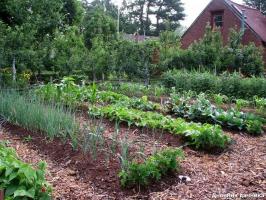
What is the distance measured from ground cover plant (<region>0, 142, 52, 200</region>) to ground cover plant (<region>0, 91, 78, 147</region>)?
1545mm

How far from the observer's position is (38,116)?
5.33 m

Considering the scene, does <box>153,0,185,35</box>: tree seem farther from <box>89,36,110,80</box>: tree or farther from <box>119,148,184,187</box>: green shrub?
<box>119,148,184,187</box>: green shrub

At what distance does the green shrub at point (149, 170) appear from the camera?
11.4ft

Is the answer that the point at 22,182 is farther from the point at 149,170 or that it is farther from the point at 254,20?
the point at 254,20

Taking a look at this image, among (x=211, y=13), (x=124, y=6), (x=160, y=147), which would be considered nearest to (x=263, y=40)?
(x=211, y=13)

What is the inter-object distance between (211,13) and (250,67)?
310 inches

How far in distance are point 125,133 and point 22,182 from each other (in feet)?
9.20

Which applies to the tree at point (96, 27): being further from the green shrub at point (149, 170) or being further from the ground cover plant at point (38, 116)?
the green shrub at point (149, 170)

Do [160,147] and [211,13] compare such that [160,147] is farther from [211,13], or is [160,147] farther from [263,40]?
[211,13]

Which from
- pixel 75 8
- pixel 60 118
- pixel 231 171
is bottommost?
pixel 231 171

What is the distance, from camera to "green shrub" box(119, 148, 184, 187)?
137 inches

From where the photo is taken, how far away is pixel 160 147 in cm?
489

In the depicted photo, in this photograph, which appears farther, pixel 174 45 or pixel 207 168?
pixel 174 45

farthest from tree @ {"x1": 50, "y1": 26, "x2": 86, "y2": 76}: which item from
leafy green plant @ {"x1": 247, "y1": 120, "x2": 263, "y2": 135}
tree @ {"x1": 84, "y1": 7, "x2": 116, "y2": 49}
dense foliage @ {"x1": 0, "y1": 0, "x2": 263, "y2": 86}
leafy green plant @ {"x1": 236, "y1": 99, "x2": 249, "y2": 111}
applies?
leafy green plant @ {"x1": 247, "y1": 120, "x2": 263, "y2": 135}
